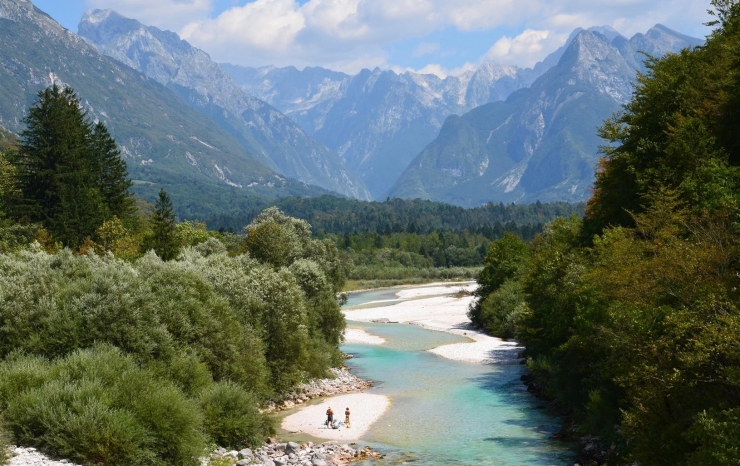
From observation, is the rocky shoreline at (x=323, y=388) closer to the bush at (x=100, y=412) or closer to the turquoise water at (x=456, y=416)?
the turquoise water at (x=456, y=416)

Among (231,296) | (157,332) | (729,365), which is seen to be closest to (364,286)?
(231,296)

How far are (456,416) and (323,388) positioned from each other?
1202 centimetres

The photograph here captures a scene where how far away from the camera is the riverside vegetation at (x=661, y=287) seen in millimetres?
20969

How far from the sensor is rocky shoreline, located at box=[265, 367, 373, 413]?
148 feet

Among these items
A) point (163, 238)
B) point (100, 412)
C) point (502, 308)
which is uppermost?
point (163, 238)

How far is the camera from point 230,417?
3244 cm

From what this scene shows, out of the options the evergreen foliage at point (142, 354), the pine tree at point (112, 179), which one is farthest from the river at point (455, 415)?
the pine tree at point (112, 179)

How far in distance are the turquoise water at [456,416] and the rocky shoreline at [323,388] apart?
164 cm

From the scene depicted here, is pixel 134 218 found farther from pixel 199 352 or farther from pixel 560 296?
pixel 560 296

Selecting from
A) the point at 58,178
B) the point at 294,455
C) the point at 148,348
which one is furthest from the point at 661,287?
the point at 58,178

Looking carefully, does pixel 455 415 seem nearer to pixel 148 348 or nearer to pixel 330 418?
pixel 330 418

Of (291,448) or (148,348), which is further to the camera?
(291,448)

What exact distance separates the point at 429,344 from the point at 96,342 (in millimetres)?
49293

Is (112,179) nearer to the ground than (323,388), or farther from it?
farther from it
